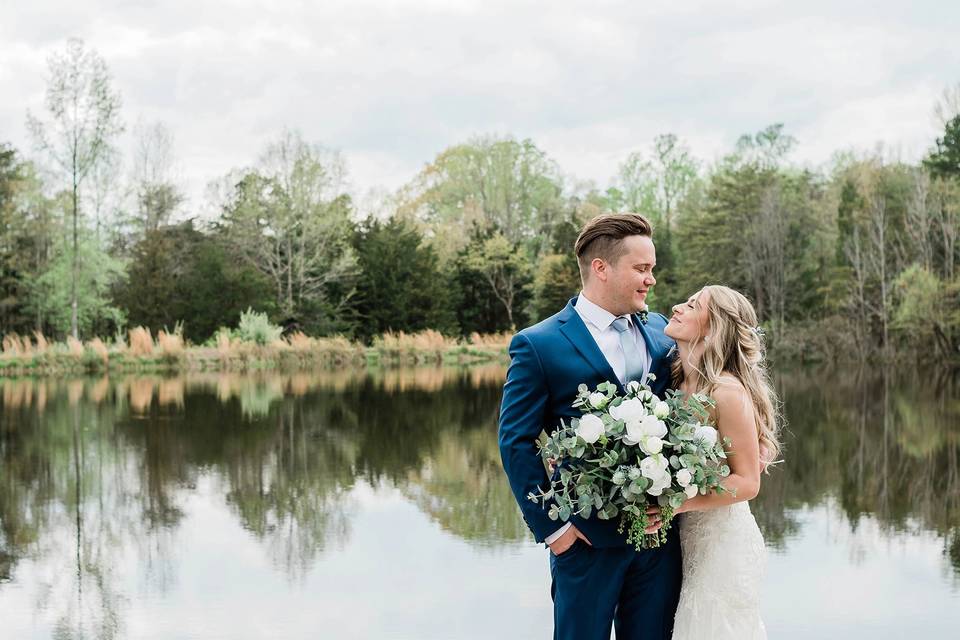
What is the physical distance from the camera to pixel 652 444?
298 centimetres

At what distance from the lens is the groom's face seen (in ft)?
11.1

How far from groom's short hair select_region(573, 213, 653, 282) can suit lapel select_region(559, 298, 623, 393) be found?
0.63 feet

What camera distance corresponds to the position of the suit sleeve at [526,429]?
3250 millimetres

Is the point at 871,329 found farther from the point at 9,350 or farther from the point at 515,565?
the point at 515,565

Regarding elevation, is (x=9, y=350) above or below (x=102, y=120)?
below

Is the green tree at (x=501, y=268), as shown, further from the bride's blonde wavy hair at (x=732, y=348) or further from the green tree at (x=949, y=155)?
the bride's blonde wavy hair at (x=732, y=348)

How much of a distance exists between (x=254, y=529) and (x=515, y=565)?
2.35 m

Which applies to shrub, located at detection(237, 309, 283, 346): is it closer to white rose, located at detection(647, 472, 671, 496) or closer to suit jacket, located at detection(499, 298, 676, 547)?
suit jacket, located at detection(499, 298, 676, 547)

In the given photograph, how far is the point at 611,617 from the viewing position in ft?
10.8

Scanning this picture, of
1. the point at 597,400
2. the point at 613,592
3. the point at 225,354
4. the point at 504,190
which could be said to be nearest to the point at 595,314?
the point at 597,400

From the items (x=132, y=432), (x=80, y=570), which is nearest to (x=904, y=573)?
(x=80, y=570)

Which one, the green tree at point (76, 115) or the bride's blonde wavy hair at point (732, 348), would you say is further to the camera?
the green tree at point (76, 115)

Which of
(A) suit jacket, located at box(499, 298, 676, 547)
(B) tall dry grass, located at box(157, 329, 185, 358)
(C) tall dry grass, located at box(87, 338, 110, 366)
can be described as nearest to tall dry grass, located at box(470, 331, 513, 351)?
(B) tall dry grass, located at box(157, 329, 185, 358)

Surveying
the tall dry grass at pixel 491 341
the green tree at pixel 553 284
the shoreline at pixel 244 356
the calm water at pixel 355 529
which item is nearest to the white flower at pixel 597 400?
the calm water at pixel 355 529
